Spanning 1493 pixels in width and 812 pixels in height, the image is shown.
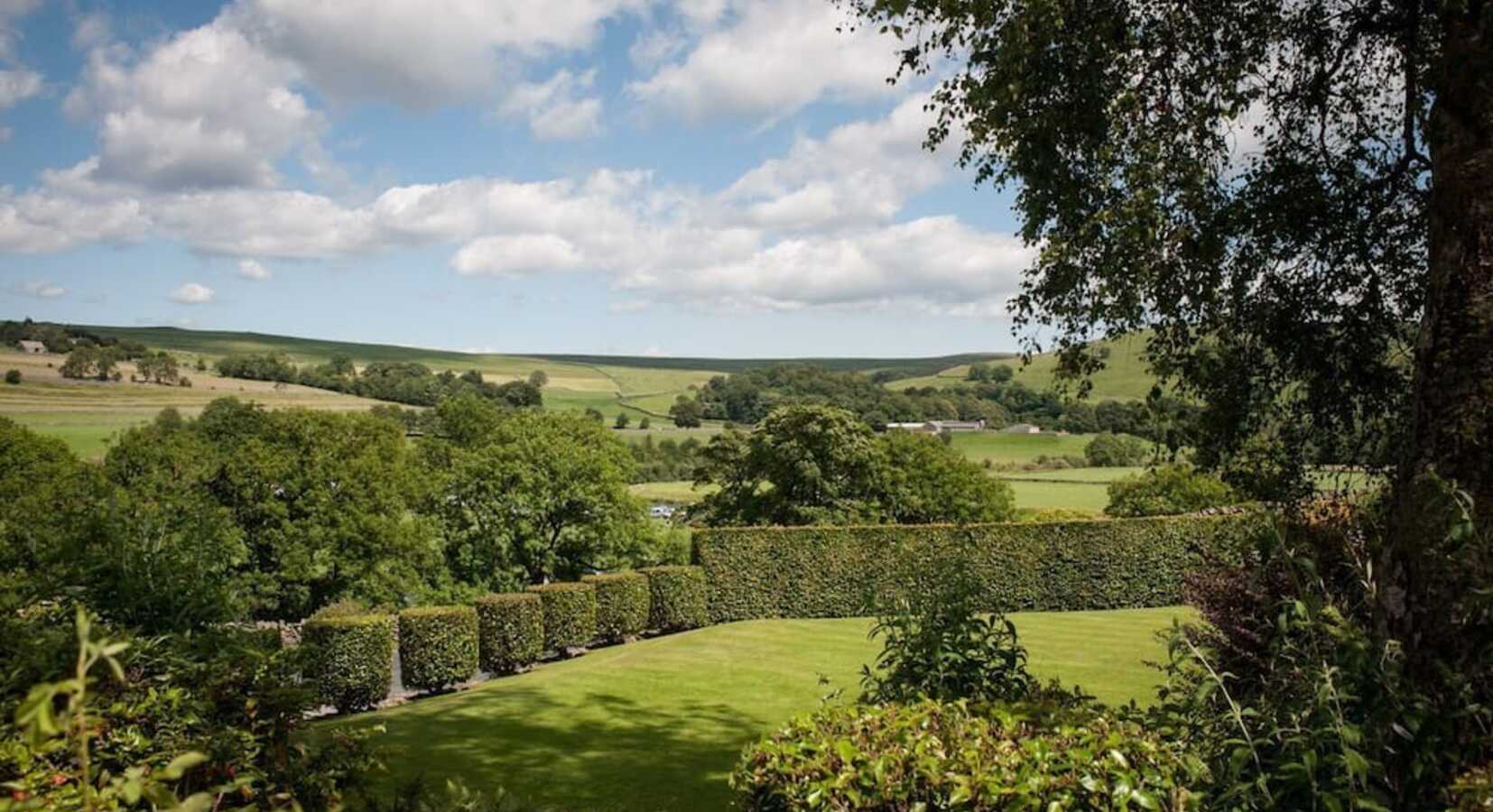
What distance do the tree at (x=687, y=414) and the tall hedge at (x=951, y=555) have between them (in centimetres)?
6251

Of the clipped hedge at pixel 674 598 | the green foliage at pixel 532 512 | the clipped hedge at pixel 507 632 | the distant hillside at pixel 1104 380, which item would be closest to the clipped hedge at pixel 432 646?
the clipped hedge at pixel 507 632

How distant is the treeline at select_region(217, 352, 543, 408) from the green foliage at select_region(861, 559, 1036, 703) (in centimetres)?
6641

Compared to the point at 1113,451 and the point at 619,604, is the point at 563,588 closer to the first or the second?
the point at 619,604

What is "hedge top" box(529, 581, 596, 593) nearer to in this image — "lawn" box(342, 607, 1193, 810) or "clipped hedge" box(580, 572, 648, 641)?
"clipped hedge" box(580, 572, 648, 641)

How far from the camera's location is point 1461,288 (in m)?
5.07

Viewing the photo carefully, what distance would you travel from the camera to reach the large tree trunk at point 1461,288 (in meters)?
4.87

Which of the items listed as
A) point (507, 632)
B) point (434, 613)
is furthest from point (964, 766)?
point (507, 632)

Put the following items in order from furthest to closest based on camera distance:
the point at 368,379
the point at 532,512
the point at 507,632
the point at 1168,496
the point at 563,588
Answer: the point at 368,379, the point at 1168,496, the point at 532,512, the point at 563,588, the point at 507,632

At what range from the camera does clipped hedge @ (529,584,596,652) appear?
70.7ft

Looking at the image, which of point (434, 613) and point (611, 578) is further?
point (611, 578)

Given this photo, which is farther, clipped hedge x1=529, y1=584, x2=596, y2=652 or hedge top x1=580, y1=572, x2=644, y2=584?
hedge top x1=580, y1=572, x2=644, y2=584

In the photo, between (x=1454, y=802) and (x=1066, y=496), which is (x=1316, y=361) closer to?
(x=1454, y=802)

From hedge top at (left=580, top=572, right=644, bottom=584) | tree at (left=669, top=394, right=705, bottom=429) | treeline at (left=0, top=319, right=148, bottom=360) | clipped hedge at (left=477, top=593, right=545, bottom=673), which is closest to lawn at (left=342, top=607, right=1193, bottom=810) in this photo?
clipped hedge at (left=477, top=593, right=545, bottom=673)

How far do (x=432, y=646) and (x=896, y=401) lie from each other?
60965 mm
